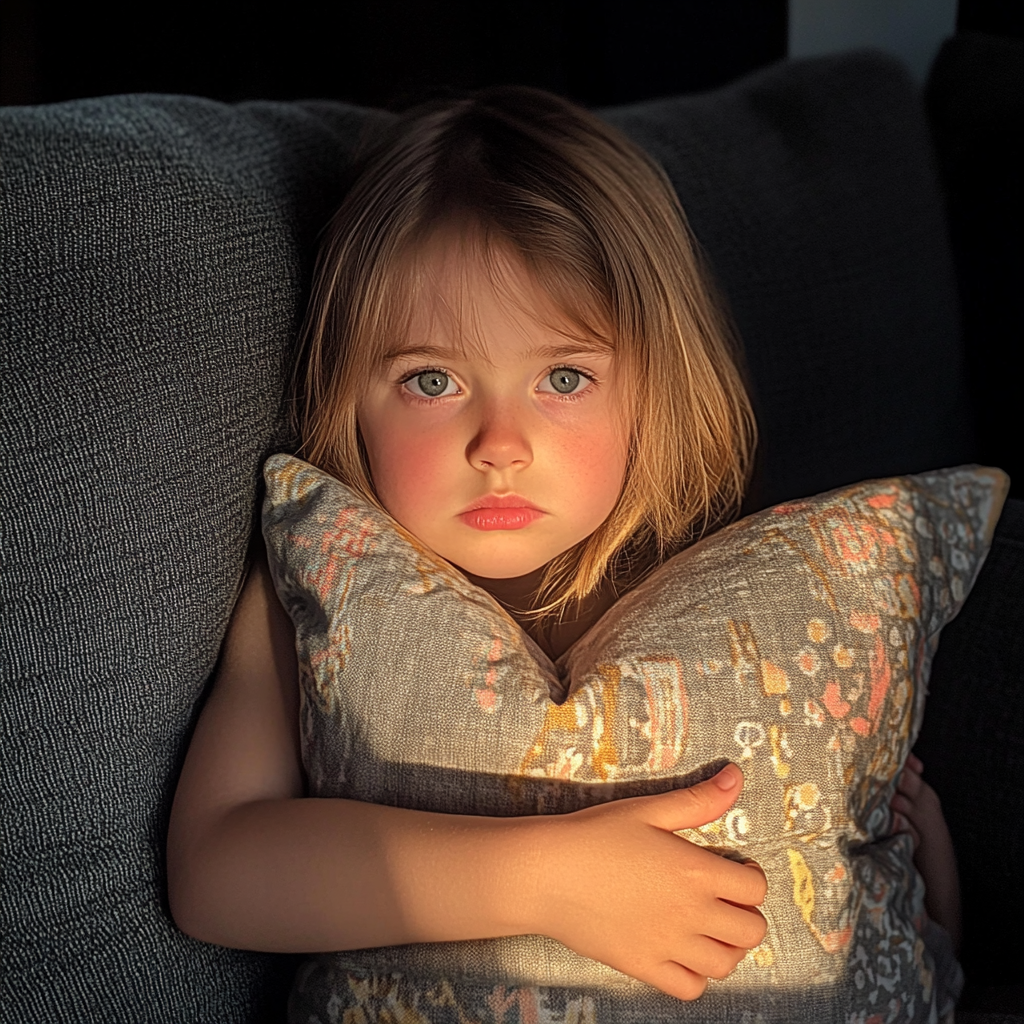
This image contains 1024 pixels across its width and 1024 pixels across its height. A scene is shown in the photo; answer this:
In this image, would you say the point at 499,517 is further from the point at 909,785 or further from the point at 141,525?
the point at 909,785

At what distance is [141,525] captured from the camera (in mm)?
670

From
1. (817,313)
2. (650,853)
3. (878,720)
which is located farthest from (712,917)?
(817,313)

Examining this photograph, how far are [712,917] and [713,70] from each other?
4.55 ft

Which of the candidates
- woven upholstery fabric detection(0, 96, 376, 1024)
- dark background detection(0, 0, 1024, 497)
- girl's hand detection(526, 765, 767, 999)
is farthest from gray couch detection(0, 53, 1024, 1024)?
dark background detection(0, 0, 1024, 497)

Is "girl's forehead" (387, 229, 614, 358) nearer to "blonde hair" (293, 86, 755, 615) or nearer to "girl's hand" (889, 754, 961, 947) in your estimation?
"blonde hair" (293, 86, 755, 615)

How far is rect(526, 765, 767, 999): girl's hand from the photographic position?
0.61 m

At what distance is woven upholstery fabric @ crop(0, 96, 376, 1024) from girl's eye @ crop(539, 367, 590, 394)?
205mm

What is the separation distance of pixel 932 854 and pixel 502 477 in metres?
0.45

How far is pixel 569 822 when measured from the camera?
24.4 inches

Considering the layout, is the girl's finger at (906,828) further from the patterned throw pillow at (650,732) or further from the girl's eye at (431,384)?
the girl's eye at (431,384)

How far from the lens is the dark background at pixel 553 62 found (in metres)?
1.28

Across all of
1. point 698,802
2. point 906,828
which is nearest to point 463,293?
point 698,802

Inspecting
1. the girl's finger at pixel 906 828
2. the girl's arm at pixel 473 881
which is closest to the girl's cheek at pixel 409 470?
the girl's arm at pixel 473 881

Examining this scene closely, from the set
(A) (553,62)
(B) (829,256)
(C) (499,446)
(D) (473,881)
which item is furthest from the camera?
(A) (553,62)
